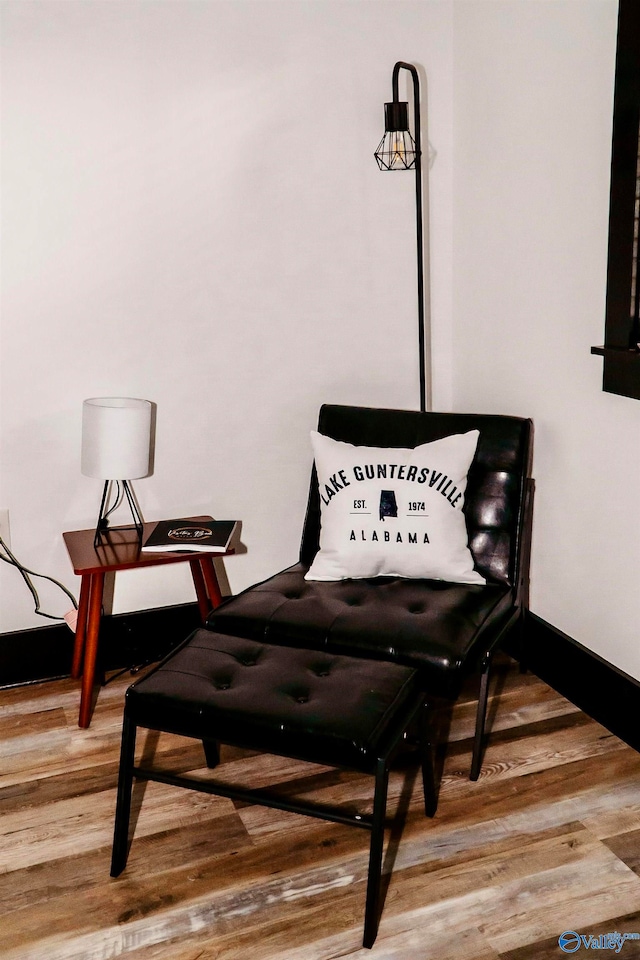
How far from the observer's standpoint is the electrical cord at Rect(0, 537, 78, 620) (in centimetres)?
260

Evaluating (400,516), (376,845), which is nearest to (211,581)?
(400,516)

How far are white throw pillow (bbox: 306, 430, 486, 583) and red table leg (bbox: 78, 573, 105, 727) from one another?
0.57 metres

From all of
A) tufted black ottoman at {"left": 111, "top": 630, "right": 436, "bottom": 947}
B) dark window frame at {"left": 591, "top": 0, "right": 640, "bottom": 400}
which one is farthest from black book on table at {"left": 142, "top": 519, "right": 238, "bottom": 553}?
dark window frame at {"left": 591, "top": 0, "right": 640, "bottom": 400}

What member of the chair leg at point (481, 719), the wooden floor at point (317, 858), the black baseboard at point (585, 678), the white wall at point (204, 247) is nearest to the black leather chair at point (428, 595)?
the chair leg at point (481, 719)

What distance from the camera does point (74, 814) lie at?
206 centimetres

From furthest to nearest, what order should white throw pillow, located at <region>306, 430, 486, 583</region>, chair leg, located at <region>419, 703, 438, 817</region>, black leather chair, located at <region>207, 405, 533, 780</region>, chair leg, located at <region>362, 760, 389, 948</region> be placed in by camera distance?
1. white throw pillow, located at <region>306, 430, 486, 583</region>
2. black leather chair, located at <region>207, 405, 533, 780</region>
3. chair leg, located at <region>419, 703, 438, 817</region>
4. chair leg, located at <region>362, 760, 389, 948</region>

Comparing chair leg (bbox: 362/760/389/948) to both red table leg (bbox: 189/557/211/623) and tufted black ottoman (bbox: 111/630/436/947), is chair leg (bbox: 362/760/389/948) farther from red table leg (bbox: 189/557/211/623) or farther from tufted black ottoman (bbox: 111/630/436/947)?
red table leg (bbox: 189/557/211/623)

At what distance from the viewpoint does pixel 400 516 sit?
2334 mm

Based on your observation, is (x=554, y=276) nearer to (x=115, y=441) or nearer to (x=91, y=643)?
(x=115, y=441)

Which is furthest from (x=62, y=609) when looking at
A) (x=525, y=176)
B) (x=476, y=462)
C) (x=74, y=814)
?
(x=525, y=176)

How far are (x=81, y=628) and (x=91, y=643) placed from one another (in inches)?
6.9

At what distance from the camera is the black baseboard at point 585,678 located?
2.27 meters

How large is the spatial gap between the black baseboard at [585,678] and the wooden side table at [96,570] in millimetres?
965

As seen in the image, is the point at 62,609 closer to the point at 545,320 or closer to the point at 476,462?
the point at 476,462
